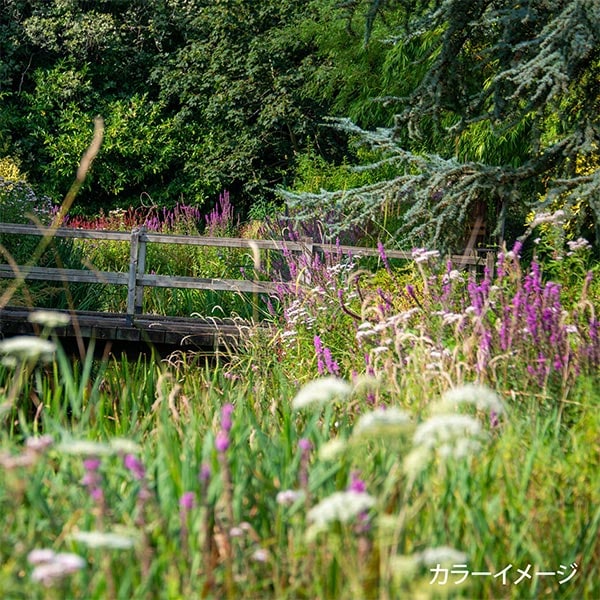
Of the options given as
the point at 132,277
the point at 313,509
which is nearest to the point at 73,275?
the point at 132,277

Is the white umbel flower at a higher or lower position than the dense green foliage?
lower

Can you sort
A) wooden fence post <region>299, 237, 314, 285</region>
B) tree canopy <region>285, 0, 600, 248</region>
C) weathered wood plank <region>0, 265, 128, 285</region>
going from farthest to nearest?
weathered wood plank <region>0, 265, 128, 285</region>
wooden fence post <region>299, 237, 314, 285</region>
tree canopy <region>285, 0, 600, 248</region>

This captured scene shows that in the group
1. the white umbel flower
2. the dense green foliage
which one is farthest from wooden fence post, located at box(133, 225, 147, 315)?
the dense green foliage

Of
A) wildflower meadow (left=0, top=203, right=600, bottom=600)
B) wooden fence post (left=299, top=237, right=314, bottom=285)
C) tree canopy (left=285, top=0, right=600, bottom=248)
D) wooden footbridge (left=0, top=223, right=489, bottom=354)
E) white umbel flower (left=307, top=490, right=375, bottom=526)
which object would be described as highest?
tree canopy (left=285, top=0, right=600, bottom=248)

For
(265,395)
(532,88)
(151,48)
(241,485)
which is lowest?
(265,395)

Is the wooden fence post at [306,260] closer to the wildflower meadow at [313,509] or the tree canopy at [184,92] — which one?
the wildflower meadow at [313,509]

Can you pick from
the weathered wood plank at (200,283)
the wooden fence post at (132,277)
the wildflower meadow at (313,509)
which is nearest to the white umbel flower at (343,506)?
the wildflower meadow at (313,509)

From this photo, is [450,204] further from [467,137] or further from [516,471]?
[467,137]

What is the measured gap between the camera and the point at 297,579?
2096mm

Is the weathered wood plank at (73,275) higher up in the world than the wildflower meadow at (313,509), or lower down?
lower down

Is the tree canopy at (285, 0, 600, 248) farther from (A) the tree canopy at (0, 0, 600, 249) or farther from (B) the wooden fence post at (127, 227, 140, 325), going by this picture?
(A) the tree canopy at (0, 0, 600, 249)

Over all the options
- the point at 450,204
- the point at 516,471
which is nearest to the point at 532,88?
the point at 450,204

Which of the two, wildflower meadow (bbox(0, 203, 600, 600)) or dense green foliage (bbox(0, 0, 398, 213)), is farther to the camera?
dense green foliage (bbox(0, 0, 398, 213))

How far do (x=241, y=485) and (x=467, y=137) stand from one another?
36.1ft
